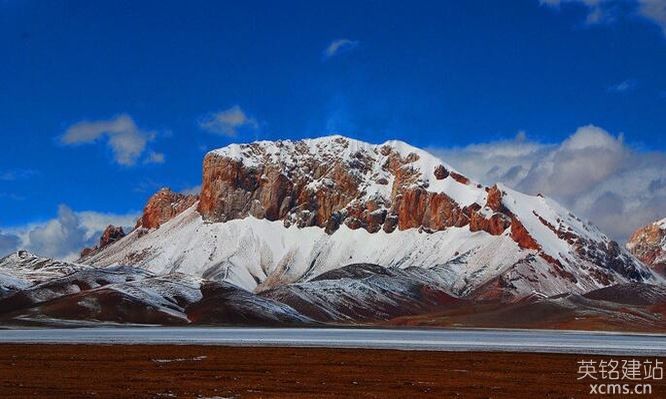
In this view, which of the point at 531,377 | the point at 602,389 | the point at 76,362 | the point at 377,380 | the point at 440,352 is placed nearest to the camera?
the point at 602,389

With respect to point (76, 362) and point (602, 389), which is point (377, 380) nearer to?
point (602, 389)

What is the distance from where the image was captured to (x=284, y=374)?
244 feet

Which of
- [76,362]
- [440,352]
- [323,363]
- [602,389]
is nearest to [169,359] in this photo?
[76,362]

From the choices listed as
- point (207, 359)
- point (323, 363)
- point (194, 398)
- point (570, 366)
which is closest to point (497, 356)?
point (570, 366)

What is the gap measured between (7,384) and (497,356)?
5769 centimetres

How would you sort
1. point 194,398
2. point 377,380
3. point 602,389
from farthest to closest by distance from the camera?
point 377,380, point 602,389, point 194,398

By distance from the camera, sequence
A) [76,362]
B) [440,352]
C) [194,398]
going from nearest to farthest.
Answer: [194,398] < [76,362] < [440,352]

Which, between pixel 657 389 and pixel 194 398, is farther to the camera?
pixel 657 389

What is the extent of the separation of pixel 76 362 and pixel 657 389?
53115 mm

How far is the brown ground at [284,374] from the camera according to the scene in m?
59.7

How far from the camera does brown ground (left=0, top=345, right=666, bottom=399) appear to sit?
196ft

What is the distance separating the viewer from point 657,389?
204 ft

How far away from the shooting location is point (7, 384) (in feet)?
208

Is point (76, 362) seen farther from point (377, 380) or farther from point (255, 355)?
point (377, 380)
